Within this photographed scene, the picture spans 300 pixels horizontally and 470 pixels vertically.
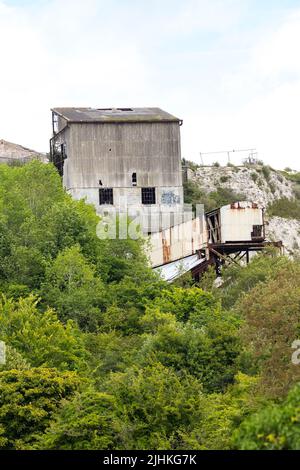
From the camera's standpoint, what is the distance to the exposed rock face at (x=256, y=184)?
10311cm

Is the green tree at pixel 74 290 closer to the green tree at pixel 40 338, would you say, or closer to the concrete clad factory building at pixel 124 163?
the green tree at pixel 40 338

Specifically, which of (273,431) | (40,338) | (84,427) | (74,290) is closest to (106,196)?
(74,290)

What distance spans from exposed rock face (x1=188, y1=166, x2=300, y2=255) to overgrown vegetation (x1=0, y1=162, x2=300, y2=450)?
29243 millimetres

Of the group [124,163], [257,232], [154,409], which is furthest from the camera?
[124,163]

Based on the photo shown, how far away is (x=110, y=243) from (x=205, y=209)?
1000 inches

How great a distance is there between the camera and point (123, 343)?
5772cm

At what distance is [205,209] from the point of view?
9575 centimetres

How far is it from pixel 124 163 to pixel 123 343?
2731 cm

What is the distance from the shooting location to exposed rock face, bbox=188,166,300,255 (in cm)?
10311

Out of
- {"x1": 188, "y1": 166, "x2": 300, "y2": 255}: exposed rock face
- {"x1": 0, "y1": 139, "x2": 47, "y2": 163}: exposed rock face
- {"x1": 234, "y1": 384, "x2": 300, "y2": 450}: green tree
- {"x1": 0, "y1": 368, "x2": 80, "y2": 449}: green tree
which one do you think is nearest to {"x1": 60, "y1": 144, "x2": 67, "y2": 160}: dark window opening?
{"x1": 0, "y1": 139, "x2": 47, "y2": 163}: exposed rock face

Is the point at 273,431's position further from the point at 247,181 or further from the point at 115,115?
the point at 247,181

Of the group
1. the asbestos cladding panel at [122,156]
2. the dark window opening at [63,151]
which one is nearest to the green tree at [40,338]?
the asbestos cladding panel at [122,156]
